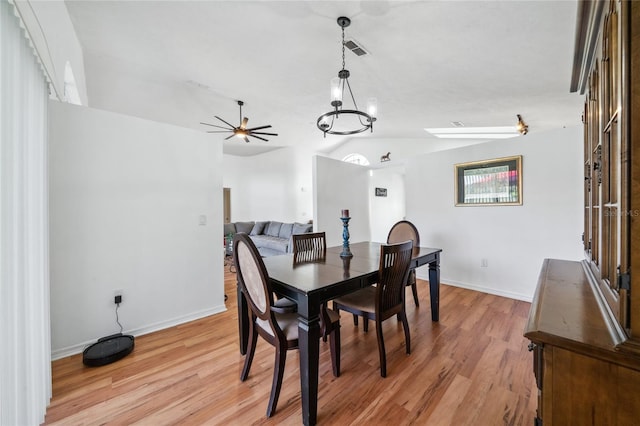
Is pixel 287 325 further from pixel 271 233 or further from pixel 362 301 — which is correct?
pixel 271 233

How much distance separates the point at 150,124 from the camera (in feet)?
8.30

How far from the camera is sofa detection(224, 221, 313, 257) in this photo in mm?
5698

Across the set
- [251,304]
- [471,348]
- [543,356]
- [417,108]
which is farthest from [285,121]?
[543,356]

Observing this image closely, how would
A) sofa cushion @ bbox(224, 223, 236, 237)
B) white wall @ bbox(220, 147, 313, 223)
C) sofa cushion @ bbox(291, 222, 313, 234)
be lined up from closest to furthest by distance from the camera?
1. sofa cushion @ bbox(291, 222, 313, 234)
2. sofa cushion @ bbox(224, 223, 236, 237)
3. white wall @ bbox(220, 147, 313, 223)

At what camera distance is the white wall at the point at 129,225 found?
212 cm

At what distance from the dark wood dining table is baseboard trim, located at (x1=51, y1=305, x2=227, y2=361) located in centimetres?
98

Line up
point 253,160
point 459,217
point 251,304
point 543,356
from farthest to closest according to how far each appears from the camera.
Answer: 1. point 253,160
2. point 459,217
3. point 251,304
4. point 543,356

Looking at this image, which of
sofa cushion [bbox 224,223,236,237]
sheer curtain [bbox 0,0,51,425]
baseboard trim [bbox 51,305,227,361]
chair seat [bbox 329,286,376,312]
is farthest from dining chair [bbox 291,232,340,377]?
sofa cushion [bbox 224,223,236,237]

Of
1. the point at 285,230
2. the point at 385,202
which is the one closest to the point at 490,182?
the point at 385,202

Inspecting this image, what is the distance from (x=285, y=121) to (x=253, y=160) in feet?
11.4

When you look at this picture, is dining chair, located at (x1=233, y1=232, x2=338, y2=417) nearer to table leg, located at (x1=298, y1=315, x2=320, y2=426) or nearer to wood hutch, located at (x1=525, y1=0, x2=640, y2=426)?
table leg, located at (x1=298, y1=315, x2=320, y2=426)

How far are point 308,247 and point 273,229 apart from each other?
4.67m

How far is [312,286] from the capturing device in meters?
1.50

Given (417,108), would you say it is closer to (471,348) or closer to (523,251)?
(523,251)
